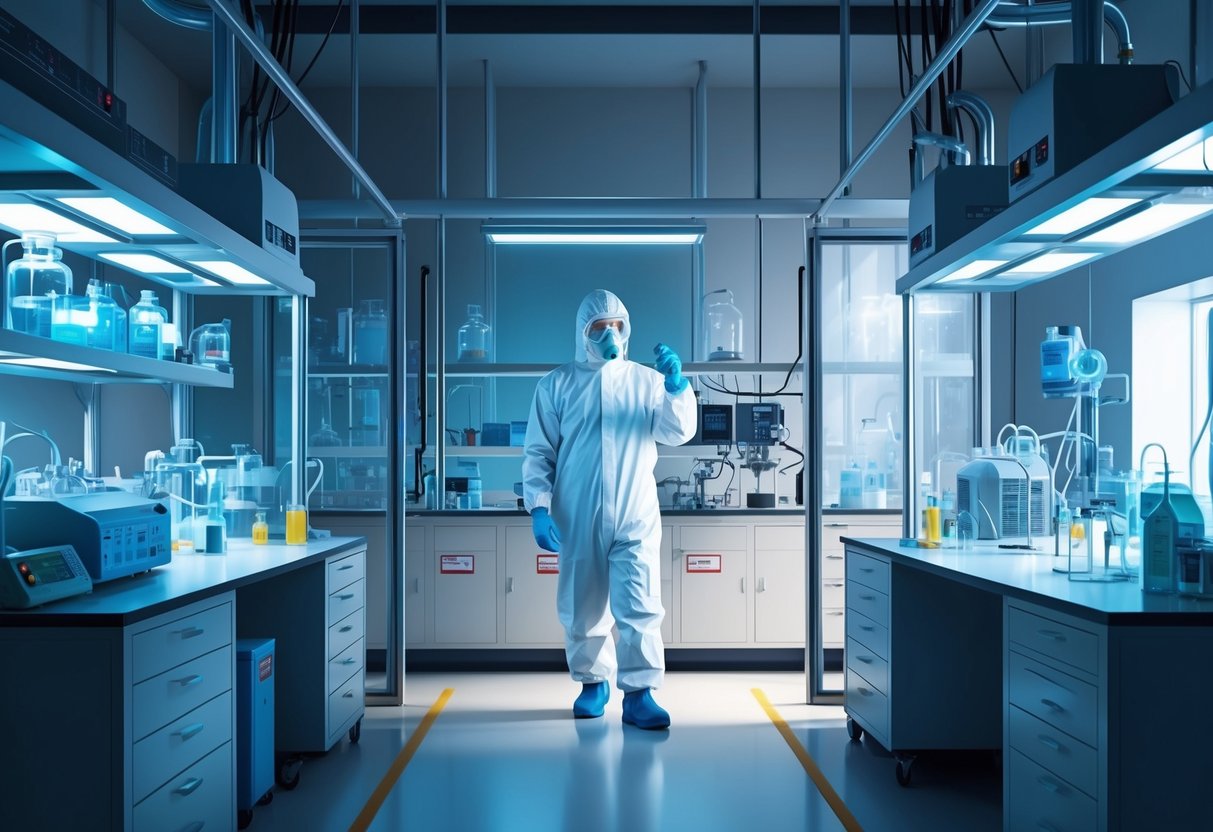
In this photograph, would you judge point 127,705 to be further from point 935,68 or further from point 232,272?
point 935,68

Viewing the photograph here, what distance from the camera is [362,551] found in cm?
355

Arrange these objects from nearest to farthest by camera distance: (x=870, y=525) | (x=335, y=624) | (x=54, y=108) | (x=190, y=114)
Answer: (x=54, y=108)
(x=335, y=624)
(x=870, y=525)
(x=190, y=114)

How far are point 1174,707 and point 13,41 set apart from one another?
2.51 m

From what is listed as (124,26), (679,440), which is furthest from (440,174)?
(124,26)

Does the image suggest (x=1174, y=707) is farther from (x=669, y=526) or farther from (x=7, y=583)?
(x=669, y=526)

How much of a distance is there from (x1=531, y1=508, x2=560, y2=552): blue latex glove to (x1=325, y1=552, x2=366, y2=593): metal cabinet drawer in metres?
0.72

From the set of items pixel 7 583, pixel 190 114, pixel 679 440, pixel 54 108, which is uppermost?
pixel 190 114

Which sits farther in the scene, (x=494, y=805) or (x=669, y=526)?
(x=669, y=526)

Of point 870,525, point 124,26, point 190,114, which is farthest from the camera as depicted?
point 190,114

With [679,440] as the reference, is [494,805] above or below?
below

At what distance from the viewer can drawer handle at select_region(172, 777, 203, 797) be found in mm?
2023

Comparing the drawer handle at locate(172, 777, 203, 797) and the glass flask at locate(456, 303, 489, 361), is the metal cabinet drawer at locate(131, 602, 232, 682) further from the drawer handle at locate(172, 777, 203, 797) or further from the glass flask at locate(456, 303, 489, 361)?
the glass flask at locate(456, 303, 489, 361)

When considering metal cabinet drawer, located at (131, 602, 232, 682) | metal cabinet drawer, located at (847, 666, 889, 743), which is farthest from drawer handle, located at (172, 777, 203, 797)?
metal cabinet drawer, located at (847, 666, 889, 743)

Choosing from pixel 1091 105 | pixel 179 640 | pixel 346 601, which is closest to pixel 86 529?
pixel 179 640
